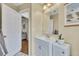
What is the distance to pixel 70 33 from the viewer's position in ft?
6.36

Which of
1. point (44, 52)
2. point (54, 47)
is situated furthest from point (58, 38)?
point (44, 52)

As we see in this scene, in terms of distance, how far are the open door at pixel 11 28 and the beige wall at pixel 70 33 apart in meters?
0.52

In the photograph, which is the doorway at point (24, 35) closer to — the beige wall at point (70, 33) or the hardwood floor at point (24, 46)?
the hardwood floor at point (24, 46)

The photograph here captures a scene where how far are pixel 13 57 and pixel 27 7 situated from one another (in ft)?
2.12

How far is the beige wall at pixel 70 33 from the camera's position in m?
1.91

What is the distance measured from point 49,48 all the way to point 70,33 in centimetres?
32


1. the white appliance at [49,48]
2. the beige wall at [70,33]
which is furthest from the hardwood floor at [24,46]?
the beige wall at [70,33]

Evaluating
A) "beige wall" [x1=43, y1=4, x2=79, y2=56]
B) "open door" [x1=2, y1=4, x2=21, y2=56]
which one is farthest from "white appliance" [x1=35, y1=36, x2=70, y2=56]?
"open door" [x1=2, y1=4, x2=21, y2=56]

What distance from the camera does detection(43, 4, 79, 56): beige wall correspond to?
1.91 meters

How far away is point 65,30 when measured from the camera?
196cm

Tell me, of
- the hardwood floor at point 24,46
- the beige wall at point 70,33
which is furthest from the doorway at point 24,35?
the beige wall at point 70,33

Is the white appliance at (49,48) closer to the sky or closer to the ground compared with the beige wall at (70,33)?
closer to the ground

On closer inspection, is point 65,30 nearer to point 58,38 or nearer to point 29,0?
point 58,38

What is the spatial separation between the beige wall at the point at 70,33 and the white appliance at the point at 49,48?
0.21 ft
